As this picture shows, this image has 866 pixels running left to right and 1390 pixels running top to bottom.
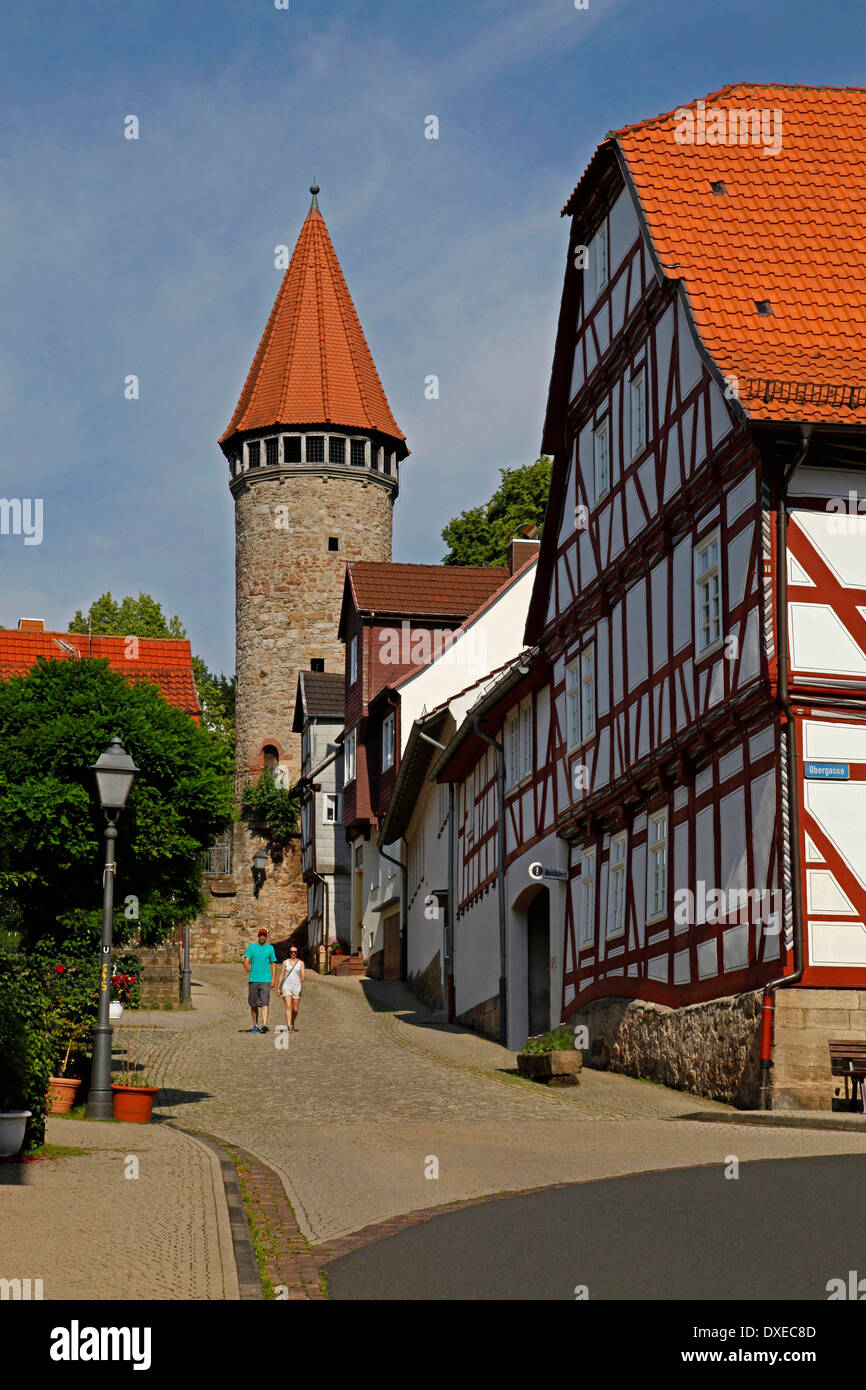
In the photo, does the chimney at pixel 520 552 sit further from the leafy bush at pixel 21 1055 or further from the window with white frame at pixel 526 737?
the leafy bush at pixel 21 1055

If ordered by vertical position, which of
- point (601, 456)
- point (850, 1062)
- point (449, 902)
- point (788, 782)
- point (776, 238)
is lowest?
point (850, 1062)

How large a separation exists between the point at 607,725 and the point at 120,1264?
48.9 ft

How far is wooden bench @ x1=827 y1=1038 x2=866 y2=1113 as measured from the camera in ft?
53.2

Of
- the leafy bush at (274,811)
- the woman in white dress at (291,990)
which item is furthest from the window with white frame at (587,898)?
the leafy bush at (274,811)

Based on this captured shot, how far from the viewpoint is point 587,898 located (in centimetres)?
2355

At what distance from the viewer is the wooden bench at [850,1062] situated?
16203 mm

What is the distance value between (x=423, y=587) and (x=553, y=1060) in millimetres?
27688

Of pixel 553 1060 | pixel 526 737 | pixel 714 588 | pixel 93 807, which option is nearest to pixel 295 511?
pixel 526 737

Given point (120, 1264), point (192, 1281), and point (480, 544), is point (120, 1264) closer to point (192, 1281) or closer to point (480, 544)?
point (192, 1281)

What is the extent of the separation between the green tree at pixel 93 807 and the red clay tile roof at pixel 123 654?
22.7 m

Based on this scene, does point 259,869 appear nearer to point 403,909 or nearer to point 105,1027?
point 403,909

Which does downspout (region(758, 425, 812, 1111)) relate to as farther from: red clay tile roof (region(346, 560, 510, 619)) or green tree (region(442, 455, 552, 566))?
green tree (region(442, 455, 552, 566))

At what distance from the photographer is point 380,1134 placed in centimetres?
1552
